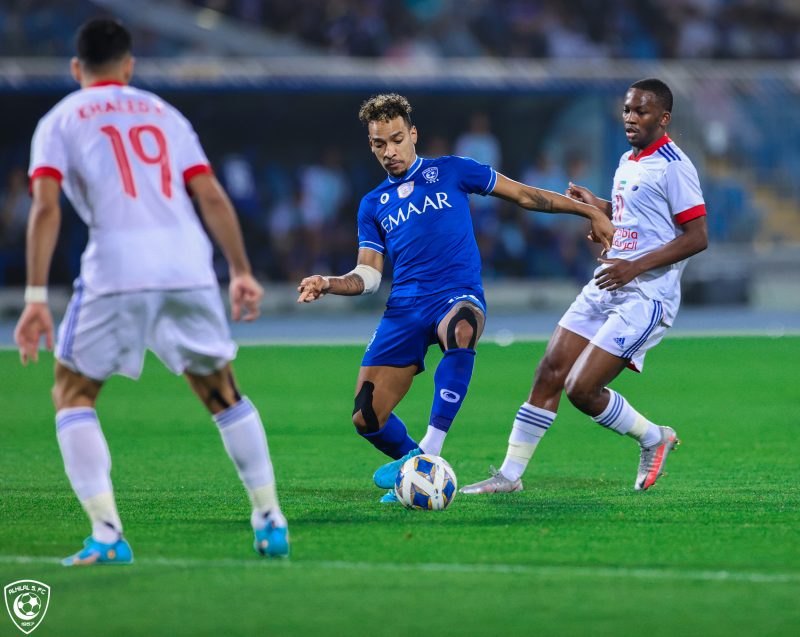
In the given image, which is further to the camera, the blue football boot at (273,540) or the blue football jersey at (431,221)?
the blue football jersey at (431,221)

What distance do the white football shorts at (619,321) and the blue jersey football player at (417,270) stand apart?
16.0 inches

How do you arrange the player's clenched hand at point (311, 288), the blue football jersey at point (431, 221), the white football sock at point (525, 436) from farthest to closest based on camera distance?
the blue football jersey at point (431, 221) < the white football sock at point (525, 436) < the player's clenched hand at point (311, 288)

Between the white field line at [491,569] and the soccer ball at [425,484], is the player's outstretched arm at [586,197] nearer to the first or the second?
the soccer ball at [425,484]

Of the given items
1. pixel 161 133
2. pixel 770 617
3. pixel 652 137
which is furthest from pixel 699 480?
pixel 161 133

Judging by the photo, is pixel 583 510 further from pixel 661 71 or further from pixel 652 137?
pixel 661 71

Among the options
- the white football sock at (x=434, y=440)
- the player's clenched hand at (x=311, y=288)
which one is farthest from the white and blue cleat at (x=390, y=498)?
the player's clenched hand at (x=311, y=288)

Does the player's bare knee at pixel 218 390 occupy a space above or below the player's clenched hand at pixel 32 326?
below

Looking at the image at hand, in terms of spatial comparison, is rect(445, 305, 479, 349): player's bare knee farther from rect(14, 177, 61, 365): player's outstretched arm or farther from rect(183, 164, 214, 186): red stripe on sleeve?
rect(14, 177, 61, 365): player's outstretched arm

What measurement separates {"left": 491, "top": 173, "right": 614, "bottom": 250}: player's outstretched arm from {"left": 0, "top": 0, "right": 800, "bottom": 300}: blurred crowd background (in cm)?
1383

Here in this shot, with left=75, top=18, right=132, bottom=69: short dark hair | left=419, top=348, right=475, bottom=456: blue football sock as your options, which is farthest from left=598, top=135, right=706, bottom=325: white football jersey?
left=75, top=18, right=132, bottom=69: short dark hair

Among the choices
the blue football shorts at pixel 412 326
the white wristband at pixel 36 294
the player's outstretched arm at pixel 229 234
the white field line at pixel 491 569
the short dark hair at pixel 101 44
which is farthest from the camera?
the blue football shorts at pixel 412 326

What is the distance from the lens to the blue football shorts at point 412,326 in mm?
8242

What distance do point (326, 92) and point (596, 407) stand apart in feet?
49.0

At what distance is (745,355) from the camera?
1684cm
